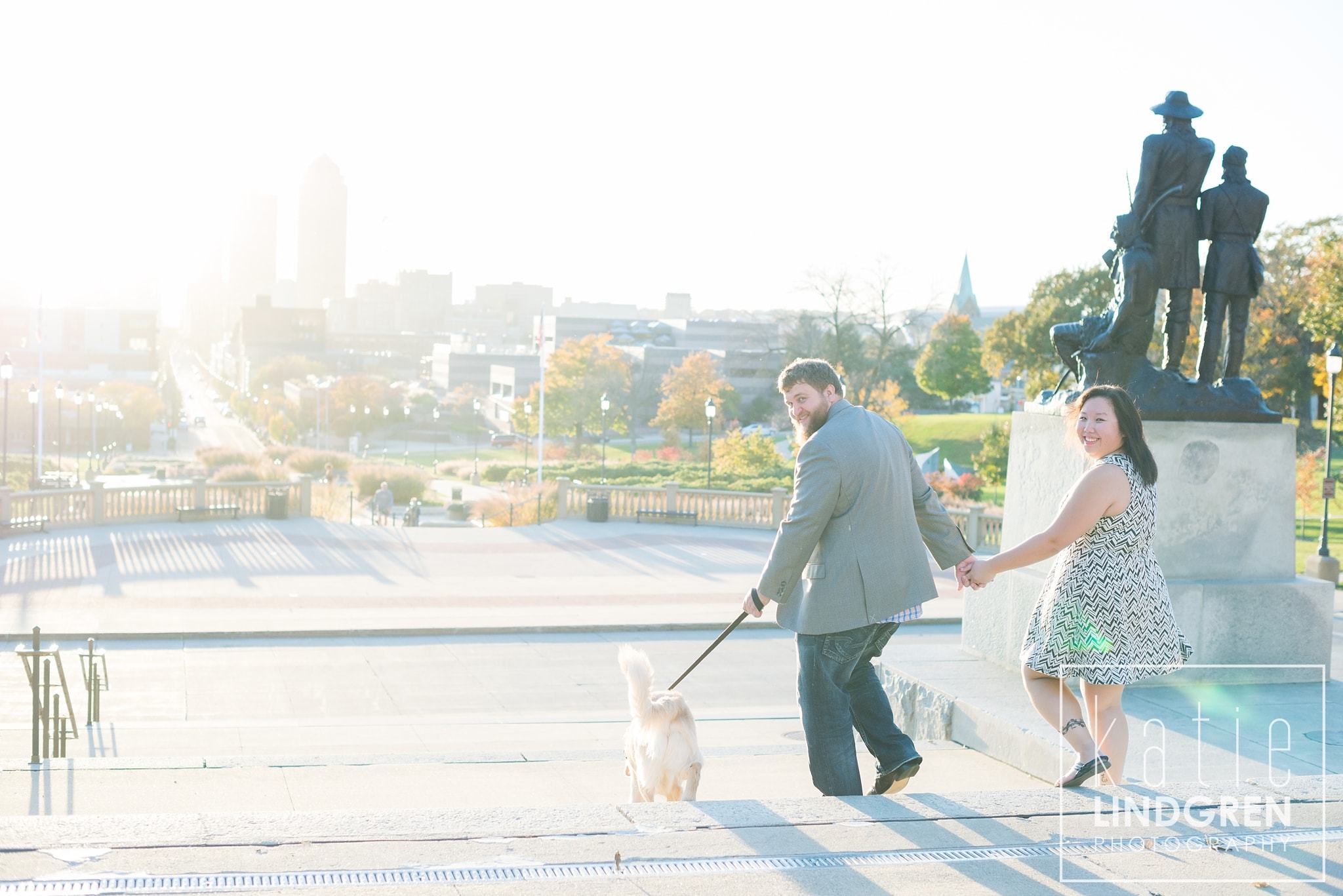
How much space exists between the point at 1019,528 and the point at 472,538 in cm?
1818

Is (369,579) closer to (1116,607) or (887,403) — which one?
(1116,607)

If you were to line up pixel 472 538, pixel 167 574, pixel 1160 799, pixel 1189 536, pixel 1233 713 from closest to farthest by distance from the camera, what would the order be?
pixel 1160 799, pixel 1233 713, pixel 1189 536, pixel 167 574, pixel 472 538

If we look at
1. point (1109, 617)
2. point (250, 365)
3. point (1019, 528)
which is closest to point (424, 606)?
point (1019, 528)

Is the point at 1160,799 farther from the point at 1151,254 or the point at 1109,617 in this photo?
the point at 1151,254

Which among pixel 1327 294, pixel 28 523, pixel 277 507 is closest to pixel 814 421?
pixel 28 523

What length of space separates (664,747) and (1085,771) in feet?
6.07

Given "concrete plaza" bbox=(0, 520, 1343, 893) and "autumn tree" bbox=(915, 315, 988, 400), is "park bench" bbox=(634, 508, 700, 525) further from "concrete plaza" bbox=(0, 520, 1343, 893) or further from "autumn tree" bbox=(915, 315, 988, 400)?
"autumn tree" bbox=(915, 315, 988, 400)

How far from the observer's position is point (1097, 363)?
346 inches

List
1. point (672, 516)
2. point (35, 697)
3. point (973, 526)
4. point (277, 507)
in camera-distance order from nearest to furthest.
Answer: point (35, 697) < point (973, 526) < point (277, 507) < point (672, 516)

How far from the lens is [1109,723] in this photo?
5.14 metres

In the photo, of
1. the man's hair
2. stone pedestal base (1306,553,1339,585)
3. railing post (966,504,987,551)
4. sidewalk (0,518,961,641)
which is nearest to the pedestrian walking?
sidewalk (0,518,961,641)

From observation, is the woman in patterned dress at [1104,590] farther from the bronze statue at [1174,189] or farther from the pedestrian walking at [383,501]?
the pedestrian walking at [383,501]

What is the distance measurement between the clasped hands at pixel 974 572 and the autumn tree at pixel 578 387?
68.2 m

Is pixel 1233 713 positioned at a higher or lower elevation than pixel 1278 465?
lower
